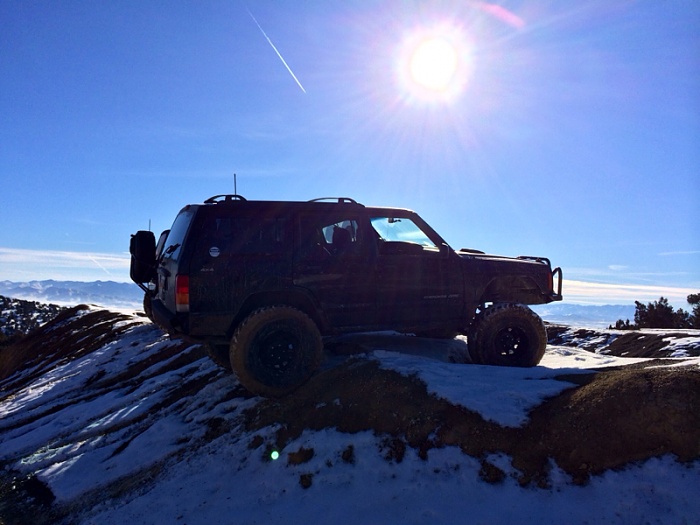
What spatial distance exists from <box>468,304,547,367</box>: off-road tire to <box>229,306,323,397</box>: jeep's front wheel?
7.92ft

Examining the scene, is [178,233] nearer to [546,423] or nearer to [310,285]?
[310,285]

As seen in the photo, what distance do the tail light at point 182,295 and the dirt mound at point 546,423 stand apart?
64.8 inches

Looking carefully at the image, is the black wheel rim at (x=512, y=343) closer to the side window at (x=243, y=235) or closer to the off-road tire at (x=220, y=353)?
the side window at (x=243, y=235)

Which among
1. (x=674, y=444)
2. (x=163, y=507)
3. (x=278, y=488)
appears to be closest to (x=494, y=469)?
(x=674, y=444)

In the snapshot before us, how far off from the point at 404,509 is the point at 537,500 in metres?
1.05

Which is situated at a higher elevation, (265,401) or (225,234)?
(225,234)

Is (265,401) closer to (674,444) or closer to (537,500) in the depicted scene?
(537,500)

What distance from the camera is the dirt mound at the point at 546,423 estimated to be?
12.2ft

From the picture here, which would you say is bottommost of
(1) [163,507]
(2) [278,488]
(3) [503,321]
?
(1) [163,507]

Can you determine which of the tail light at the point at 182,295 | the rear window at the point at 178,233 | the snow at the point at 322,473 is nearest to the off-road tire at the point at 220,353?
the snow at the point at 322,473

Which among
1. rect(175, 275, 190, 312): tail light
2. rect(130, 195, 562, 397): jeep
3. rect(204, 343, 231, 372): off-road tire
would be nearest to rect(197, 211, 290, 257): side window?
rect(130, 195, 562, 397): jeep

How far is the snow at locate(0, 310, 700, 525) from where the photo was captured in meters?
3.45

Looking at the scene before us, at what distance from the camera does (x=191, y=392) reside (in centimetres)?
717

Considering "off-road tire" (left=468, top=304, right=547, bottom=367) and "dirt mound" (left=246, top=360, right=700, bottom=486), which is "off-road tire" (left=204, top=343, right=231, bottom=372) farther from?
"off-road tire" (left=468, top=304, right=547, bottom=367)
